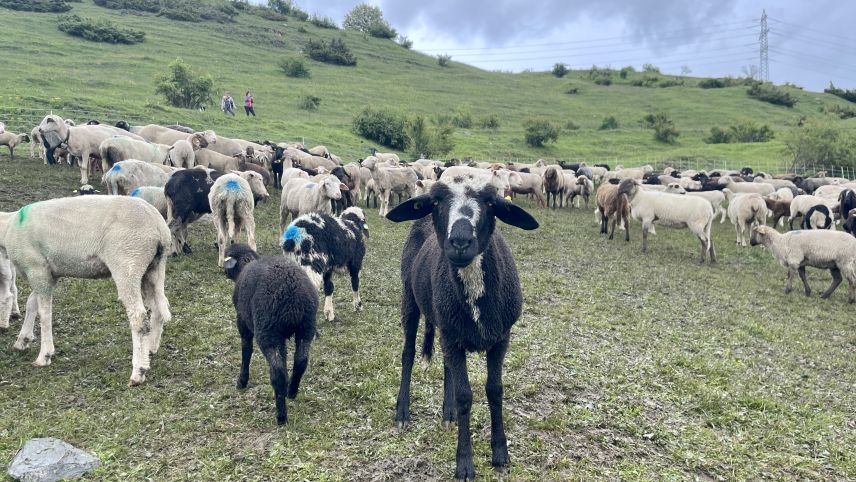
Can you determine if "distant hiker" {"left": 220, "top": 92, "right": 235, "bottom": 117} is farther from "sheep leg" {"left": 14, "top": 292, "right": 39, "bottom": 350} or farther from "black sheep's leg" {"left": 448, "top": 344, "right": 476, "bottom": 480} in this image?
"black sheep's leg" {"left": 448, "top": 344, "right": 476, "bottom": 480}

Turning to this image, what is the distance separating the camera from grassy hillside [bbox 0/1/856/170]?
36812 millimetres

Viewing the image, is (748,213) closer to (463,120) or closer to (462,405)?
(462,405)

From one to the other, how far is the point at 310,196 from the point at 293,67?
55831mm

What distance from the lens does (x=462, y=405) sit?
462 centimetres

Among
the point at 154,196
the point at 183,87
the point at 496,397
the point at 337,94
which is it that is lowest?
the point at 496,397

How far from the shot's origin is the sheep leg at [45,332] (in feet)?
22.0

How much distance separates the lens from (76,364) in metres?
6.82

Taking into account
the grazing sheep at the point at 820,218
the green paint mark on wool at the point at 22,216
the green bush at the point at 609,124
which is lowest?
the green paint mark on wool at the point at 22,216

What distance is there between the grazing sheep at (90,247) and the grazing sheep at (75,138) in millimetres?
12107

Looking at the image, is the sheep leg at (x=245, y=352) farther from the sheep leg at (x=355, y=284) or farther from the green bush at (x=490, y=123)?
the green bush at (x=490, y=123)

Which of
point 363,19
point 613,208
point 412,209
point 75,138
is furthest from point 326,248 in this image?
point 363,19

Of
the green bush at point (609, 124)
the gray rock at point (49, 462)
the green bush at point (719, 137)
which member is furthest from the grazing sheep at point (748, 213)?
the green bush at point (609, 124)

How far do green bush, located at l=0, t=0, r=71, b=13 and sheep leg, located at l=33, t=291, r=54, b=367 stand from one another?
77.3m

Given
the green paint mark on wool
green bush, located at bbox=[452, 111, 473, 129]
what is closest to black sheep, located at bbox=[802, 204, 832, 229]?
the green paint mark on wool
